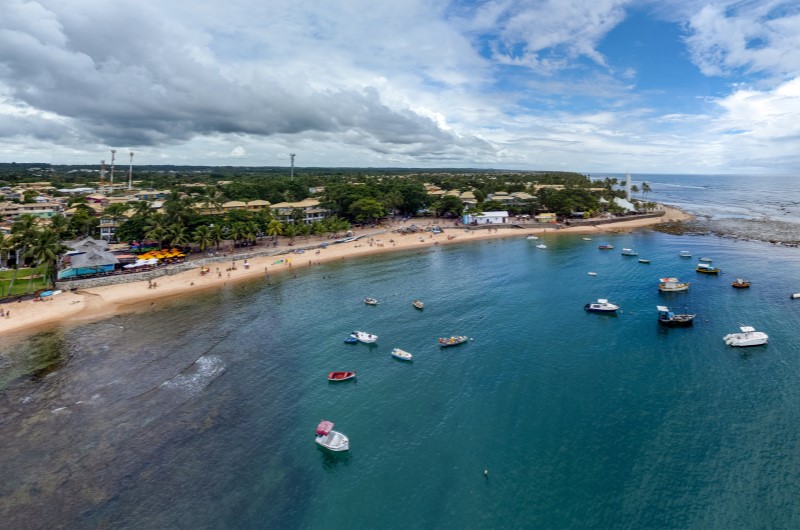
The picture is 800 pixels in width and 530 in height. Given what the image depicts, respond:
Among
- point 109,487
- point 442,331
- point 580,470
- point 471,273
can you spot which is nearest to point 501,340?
point 442,331

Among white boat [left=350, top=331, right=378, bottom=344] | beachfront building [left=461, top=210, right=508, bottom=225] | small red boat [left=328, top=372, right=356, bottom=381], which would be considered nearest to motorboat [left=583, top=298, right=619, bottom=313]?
white boat [left=350, top=331, right=378, bottom=344]

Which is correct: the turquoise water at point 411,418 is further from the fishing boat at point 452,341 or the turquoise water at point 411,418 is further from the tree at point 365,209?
the tree at point 365,209

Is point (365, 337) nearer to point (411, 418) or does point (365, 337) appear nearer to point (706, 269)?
point (411, 418)

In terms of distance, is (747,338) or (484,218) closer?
(747,338)

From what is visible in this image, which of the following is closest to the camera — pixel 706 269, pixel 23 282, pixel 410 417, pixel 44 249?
pixel 410 417

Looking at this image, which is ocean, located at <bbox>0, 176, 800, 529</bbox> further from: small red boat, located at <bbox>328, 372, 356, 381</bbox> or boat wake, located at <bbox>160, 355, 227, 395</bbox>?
small red boat, located at <bbox>328, 372, 356, 381</bbox>

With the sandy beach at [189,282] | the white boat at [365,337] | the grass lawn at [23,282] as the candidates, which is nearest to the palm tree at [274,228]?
the sandy beach at [189,282]

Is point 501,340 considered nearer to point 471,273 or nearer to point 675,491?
point 675,491

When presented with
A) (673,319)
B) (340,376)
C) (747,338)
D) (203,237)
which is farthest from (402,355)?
(203,237)
